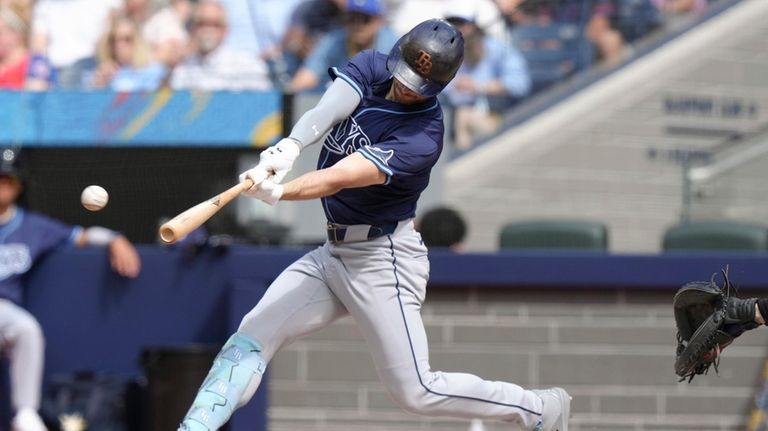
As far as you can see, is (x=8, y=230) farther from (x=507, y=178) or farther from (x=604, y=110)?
(x=604, y=110)

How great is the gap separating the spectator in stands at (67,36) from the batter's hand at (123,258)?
2272mm

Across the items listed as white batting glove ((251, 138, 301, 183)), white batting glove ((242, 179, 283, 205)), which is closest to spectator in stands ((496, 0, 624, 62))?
white batting glove ((251, 138, 301, 183))

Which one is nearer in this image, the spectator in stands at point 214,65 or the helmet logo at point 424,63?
the helmet logo at point 424,63

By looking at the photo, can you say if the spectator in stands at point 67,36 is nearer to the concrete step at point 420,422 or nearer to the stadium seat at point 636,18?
the concrete step at point 420,422

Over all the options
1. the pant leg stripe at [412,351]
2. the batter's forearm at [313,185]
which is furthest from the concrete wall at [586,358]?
the batter's forearm at [313,185]

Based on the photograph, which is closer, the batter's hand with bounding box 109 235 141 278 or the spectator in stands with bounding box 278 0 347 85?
the batter's hand with bounding box 109 235 141 278

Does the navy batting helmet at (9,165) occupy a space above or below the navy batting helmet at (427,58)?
above

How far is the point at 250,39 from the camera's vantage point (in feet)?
28.6

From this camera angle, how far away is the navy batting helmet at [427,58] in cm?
429

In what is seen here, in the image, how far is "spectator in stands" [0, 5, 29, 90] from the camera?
8.67 metres

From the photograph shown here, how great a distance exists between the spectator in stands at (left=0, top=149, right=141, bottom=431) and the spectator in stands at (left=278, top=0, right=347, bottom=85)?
2368 millimetres

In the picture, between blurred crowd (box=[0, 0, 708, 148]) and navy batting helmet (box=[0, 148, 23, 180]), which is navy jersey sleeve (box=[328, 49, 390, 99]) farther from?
blurred crowd (box=[0, 0, 708, 148])

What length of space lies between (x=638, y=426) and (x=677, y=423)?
20 centimetres

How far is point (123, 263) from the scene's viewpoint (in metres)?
6.77
